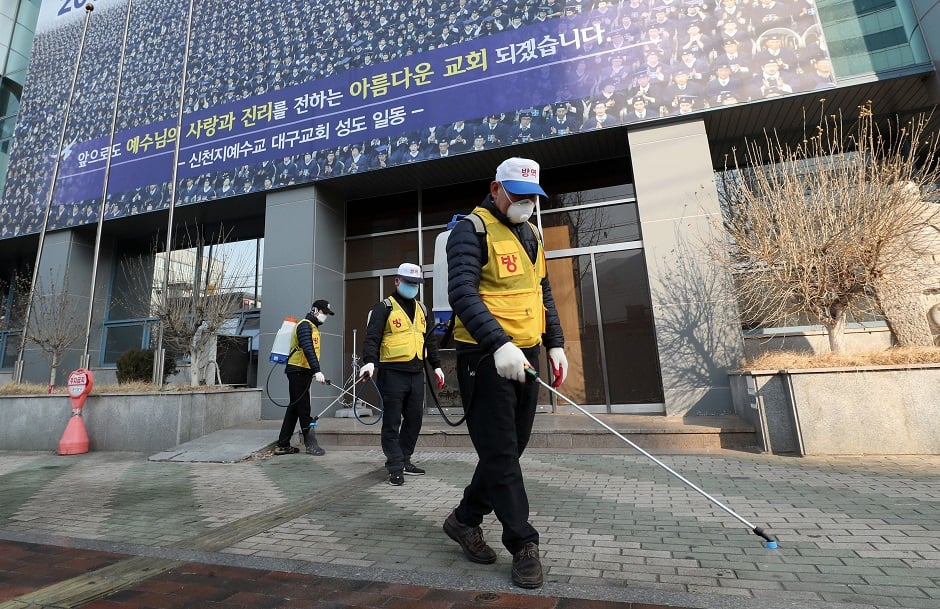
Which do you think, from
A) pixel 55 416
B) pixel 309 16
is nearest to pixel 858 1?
pixel 309 16

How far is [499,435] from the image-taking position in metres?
2.21

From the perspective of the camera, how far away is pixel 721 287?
7.41 m

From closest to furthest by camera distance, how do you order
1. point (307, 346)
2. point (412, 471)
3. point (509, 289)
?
point (509, 289), point (412, 471), point (307, 346)

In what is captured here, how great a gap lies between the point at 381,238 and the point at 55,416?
684 cm

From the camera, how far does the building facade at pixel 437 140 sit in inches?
299

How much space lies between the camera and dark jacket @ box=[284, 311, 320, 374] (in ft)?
20.1

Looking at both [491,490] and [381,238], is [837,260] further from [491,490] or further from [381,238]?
[381,238]

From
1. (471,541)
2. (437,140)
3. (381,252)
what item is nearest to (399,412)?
(471,541)

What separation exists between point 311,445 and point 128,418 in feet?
11.6

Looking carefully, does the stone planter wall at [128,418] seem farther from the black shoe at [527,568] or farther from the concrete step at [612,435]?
the black shoe at [527,568]

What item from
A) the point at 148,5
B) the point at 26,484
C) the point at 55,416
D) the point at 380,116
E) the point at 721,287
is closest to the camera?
the point at 26,484

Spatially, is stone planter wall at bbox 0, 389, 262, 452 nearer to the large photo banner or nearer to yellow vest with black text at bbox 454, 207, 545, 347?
the large photo banner

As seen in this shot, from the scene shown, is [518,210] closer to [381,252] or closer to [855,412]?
[855,412]

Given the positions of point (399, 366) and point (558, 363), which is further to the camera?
point (399, 366)
